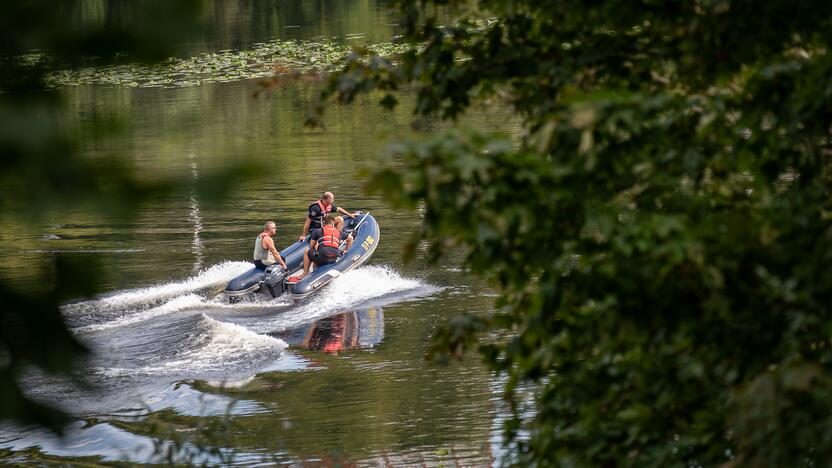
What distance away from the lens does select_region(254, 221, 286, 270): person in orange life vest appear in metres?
18.6

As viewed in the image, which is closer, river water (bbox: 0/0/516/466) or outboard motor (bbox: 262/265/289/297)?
river water (bbox: 0/0/516/466)

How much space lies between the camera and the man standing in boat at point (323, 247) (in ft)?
63.9

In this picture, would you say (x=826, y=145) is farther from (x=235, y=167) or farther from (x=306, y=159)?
(x=306, y=159)

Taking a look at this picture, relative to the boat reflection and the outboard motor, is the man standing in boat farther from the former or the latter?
the boat reflection

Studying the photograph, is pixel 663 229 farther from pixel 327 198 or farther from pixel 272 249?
pixel 327 198

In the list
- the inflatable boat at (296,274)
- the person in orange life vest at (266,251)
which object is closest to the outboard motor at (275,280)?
the inflatable boat at (296,274)

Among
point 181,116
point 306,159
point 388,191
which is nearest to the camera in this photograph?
point 181,116

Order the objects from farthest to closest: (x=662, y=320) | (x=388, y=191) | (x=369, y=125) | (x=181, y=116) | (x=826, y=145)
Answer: (x=369, y=125), (x=826, y=145), (x=662, y=320), (x=388, y=191), (x=181, y=116)

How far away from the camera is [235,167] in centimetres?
141

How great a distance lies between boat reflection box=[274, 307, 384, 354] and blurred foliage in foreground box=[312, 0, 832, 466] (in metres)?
12.4

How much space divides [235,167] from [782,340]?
8.50 ft

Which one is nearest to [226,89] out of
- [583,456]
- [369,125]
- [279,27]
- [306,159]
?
[369,125]

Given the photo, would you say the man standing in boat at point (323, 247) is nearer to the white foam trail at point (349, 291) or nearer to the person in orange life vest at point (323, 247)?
the person in orange life vest at point (323, 247)

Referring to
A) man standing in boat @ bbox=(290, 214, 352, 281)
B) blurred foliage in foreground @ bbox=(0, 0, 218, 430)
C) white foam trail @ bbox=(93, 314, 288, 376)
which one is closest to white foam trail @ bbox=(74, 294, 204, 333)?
white foam trail @ bbox=(93, 314, 288, 376)
